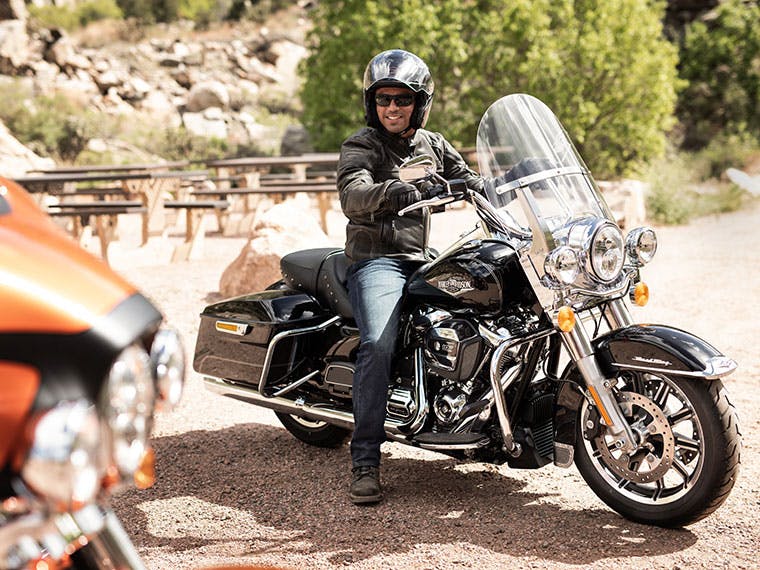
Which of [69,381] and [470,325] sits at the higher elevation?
[69,381]

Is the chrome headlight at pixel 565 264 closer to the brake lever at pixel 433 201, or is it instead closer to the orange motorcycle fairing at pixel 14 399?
the brake lever at pixel 433 201

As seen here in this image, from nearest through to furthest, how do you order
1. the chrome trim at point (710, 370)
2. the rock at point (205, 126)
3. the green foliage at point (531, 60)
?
the chrome trim at point (710, 370), the green foliage at point (531, 60), the rock at point (205, 126)

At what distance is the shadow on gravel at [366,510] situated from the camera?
3674 millimetres

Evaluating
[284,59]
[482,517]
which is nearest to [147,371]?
[482,517]

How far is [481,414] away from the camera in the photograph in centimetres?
390

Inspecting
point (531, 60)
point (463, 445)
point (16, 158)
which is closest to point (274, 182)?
point (531, 60)

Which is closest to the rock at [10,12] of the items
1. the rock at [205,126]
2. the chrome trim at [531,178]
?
the rock at [205,126]

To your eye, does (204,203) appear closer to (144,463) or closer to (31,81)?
(144,463)

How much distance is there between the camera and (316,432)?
16.2 ft

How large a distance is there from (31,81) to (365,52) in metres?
19.9

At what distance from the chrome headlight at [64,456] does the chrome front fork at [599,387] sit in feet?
8.55

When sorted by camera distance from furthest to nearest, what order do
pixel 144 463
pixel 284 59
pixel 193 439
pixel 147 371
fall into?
pixel 284 59 < pixel 193 439 < pixel 144 463 < pixel 147 371

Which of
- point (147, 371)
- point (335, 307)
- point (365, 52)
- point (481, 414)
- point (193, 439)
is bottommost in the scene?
point (193, 439)

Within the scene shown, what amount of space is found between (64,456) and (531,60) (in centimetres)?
1717
